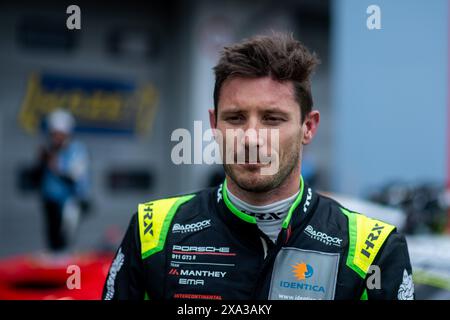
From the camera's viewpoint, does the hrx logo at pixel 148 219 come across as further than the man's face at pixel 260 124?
Yes

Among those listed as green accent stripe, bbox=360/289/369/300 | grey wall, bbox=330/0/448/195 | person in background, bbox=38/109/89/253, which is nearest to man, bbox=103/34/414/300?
green accent stripe, bbox=360/289/369/300

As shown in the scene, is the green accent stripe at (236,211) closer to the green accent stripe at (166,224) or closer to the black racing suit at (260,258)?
the black racing suit at (260,258)

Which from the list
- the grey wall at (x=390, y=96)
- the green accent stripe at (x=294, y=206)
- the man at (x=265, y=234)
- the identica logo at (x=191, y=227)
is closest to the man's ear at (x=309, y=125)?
the man at (x=265, y=234)

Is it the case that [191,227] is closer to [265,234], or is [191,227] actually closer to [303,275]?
[265,234]

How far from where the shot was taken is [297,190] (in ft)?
4.80

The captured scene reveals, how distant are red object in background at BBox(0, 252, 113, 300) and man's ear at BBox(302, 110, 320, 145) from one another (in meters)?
1.75

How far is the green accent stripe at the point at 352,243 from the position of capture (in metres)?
1.37

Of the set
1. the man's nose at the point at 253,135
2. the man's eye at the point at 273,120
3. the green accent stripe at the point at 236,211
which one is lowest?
the green accent stripe at the point at 236,211

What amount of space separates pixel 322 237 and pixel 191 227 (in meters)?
0.35

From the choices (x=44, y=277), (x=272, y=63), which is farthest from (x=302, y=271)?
(x=44, y=277)

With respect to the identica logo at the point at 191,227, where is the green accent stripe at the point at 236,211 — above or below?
above

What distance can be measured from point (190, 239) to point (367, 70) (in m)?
4.77

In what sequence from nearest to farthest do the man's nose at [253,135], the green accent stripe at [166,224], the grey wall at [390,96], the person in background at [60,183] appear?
the man's nose at [253,135]
the green accent stripe at [166,224]
the person in background at [60,183]
the grey wall at [390,96]

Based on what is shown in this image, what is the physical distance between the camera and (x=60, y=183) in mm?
5277
